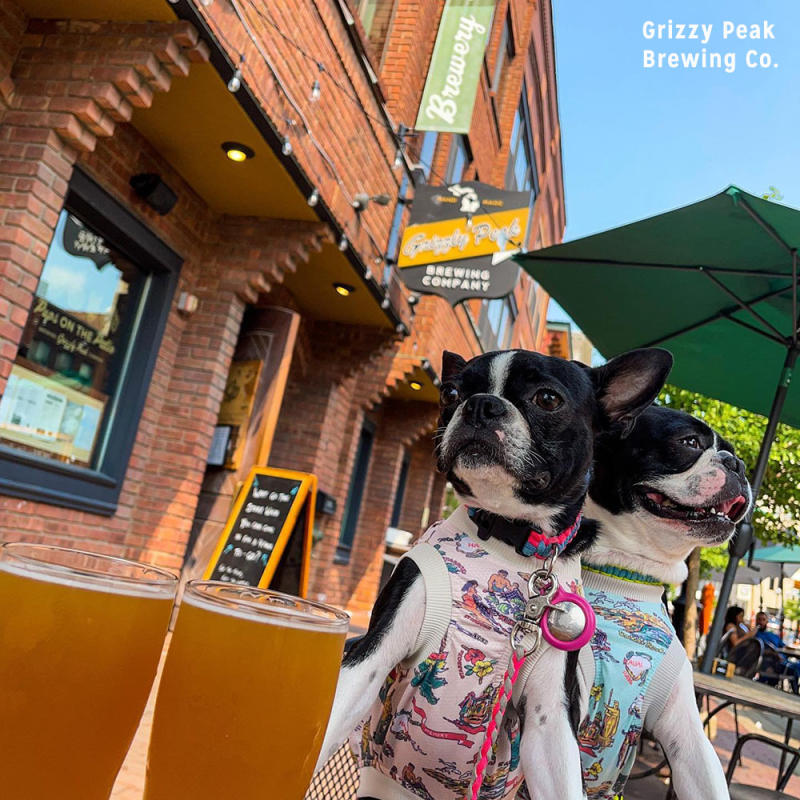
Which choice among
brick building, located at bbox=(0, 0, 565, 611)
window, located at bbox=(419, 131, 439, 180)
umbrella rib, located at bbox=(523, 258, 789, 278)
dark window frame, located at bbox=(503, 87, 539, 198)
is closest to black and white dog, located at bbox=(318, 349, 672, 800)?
umbrella rib, located at bbox=(523, 258, 789, 278)

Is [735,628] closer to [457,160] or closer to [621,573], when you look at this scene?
[457,160]

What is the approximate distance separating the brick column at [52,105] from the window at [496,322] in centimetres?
1014

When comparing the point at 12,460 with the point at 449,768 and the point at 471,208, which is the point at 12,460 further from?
the point at 471,208

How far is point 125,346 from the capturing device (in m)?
5.83

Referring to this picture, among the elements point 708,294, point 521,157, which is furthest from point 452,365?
Answer: point 521,157

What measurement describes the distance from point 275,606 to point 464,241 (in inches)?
287

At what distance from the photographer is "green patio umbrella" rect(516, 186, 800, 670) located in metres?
3.45

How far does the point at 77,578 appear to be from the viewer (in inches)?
22.4

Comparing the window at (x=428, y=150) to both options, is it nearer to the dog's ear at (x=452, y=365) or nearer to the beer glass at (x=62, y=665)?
the dog's ear at (x=452, y=365)

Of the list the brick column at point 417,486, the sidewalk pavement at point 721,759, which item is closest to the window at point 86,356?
the sidewalk pavement at point 721,759

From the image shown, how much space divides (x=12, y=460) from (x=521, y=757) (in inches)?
169

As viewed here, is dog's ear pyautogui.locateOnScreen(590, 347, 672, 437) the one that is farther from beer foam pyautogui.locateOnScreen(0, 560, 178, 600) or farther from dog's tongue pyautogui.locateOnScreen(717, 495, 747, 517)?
beer foam pyautogui.locateOnScreen(0, 560, 178, 600)

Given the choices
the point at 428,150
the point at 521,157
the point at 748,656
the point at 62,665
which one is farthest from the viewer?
the point at 521,157

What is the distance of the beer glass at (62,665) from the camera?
55 cm
